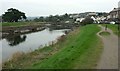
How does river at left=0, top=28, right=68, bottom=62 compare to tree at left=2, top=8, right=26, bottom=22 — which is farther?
tree at left=2, top=8, right=26, bottom=22

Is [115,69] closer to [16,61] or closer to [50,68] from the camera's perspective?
[50,68]

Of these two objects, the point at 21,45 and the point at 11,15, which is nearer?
the point at 21,45

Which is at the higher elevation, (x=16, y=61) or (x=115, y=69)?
(x=115, y=69)

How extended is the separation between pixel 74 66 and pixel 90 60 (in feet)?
6.22

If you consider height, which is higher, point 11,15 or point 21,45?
point 21,45

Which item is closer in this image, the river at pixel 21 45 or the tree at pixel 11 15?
the river at pixel 21 45

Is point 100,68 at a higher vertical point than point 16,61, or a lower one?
higher

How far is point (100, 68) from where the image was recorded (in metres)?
12.7

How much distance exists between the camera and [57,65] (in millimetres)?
14391

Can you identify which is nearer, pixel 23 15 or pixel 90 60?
pixel 90 60

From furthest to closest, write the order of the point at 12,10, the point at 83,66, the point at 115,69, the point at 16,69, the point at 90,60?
the point at 12,10, the point at 16,69, the point at 90,60, the point at 83,66, the point at 115,69

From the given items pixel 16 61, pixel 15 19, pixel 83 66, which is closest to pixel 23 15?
pixel 15 19

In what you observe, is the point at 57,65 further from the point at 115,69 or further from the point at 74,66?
the point at 115,69

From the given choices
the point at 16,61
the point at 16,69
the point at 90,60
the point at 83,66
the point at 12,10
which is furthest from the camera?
the point at 12,10
